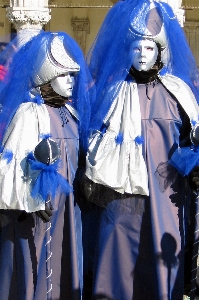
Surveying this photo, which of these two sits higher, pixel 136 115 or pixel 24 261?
pixel 136 115

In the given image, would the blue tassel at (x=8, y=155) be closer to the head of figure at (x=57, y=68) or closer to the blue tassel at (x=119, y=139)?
the head of figure at (x=57, y=68)

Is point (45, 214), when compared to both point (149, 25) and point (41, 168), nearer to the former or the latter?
point (41, 168)

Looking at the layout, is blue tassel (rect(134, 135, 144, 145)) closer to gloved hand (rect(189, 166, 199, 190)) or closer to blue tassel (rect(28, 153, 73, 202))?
gloved hand (rect(189, 166, 199, 190))

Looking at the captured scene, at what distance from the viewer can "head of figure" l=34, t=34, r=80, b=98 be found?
3469mm

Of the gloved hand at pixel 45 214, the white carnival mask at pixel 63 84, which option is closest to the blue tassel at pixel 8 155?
the gloved hand at pixel 45 214

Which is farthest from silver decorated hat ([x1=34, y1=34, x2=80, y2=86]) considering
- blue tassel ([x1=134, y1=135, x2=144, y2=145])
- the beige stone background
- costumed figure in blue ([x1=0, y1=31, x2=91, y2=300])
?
the beige stone background

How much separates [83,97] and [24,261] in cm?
91

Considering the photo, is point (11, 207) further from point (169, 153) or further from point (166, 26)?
point (166, 26)

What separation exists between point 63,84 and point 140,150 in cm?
52

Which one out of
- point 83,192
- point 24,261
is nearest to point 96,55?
point 83,192

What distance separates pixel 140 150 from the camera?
138 inches

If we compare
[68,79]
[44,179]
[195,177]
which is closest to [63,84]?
[68,79]

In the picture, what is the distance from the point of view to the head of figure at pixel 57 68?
3469 millimetres

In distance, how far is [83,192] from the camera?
11.8 feet
